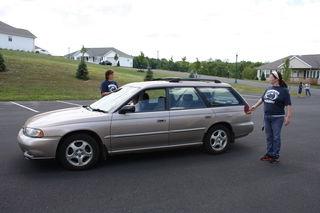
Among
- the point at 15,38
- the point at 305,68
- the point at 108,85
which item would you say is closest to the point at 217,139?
the point at 108,85

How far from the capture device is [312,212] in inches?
173

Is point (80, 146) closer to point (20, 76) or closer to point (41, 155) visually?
point (41, 155)

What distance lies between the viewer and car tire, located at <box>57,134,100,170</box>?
19.0 ft

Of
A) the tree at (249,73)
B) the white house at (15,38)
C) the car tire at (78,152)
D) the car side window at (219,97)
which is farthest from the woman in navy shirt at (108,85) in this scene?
the tree at (249,73)

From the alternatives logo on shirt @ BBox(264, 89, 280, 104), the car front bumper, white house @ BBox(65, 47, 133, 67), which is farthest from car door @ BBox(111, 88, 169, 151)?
white house @ BBox(65, 47, 133, 67)

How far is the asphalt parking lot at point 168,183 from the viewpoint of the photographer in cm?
448

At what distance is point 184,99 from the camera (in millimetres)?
6926

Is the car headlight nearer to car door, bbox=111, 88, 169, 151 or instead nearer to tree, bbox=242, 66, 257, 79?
car door, bbox=111, 88, 169, 151

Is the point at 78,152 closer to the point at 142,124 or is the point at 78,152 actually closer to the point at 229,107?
the point at 142,124

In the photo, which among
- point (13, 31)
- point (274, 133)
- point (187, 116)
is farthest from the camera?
point (13, 31)

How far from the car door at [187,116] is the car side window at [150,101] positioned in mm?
154

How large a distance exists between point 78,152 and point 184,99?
2245 millimetres

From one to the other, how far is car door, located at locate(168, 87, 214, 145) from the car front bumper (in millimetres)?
2058

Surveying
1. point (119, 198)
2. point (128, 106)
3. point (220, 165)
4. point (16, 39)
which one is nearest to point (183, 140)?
point (220, 165)
